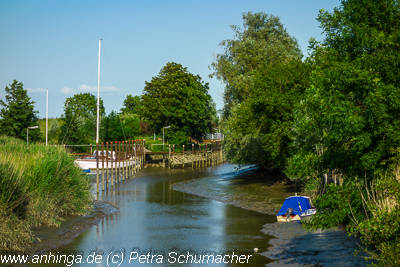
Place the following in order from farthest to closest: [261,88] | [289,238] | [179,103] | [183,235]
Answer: [179,103], [261,88], [183,235], [289,238]

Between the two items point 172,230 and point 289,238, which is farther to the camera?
point 172,230

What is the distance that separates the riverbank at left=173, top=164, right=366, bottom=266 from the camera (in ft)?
57.6

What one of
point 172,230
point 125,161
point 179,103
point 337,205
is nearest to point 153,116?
point 179,103

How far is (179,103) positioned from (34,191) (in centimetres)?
5699

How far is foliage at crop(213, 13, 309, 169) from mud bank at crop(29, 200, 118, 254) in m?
14.8

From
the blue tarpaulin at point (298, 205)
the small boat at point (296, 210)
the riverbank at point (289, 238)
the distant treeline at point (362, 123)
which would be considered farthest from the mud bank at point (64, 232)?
the distant treeline at point (362, 123)

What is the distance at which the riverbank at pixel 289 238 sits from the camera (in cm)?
1756

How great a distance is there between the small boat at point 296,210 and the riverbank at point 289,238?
0.34 meters

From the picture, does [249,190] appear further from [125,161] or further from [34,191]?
[34,191]

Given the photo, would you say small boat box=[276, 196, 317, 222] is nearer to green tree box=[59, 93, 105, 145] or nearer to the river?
the river

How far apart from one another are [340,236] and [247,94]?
102 ft

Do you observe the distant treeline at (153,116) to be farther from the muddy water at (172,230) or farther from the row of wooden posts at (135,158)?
the muddy water at (172,230)

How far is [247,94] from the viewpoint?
167ft

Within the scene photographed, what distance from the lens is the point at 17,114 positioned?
68.6 meters
